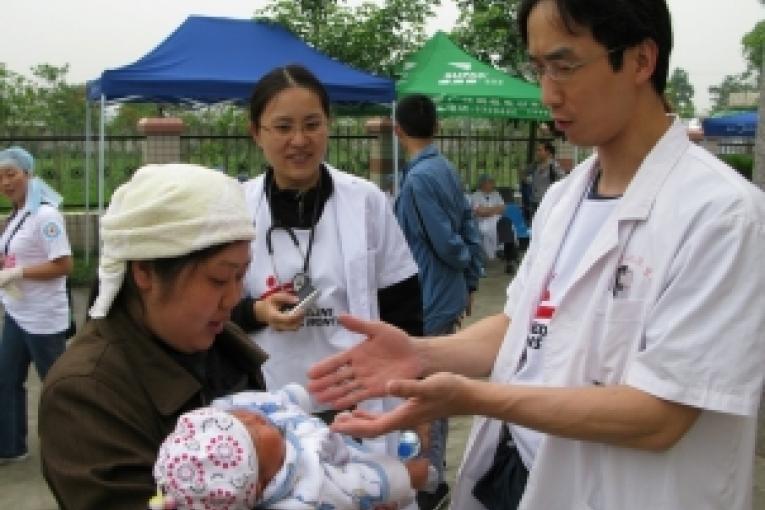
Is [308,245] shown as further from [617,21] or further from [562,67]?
[617,21]

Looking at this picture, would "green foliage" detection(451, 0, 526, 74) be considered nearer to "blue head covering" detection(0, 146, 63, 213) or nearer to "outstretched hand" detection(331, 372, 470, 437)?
"blue head covering" detection(0, 146, 63, 213)

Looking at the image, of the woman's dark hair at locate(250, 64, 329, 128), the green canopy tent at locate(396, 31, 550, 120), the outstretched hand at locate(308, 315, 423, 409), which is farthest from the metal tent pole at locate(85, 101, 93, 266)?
the outstretched hand at locate(308, 315, 423, 409)

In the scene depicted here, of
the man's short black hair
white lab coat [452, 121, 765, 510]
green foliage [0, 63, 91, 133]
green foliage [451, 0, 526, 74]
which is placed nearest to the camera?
white lab coat [452, 121, 765, 510]

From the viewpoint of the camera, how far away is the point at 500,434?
2.17 metres

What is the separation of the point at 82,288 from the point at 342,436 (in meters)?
9.74

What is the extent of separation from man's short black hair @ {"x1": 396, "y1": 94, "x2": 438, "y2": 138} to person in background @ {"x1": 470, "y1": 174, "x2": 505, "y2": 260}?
6782mm

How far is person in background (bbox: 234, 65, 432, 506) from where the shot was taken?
9.50ft

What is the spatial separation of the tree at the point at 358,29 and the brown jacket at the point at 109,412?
13420mm

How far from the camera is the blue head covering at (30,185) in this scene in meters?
5.29

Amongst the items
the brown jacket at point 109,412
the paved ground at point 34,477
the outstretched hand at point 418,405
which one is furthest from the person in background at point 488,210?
the brown jacket at point 109,412

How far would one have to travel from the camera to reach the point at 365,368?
2.10m

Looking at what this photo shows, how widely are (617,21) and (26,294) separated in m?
4.47

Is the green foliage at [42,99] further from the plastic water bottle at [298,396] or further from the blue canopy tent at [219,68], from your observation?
the plastic water bottle at [298,396]

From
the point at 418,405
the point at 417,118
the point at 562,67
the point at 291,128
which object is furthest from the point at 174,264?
the point at 417,118
